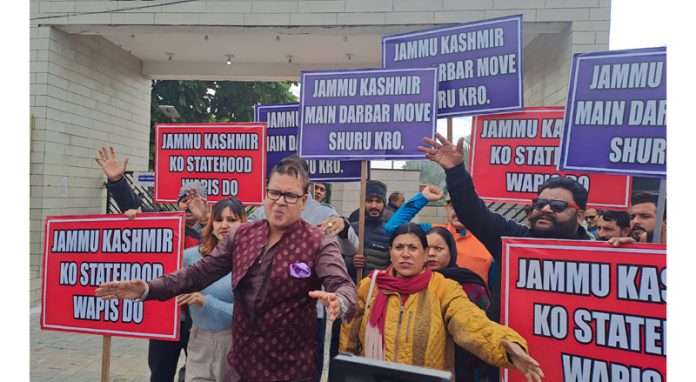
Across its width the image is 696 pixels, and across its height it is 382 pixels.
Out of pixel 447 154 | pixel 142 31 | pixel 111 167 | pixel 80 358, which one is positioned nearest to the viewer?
pixel 447 154

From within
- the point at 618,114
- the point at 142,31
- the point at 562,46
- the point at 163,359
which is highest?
the point at 142,31

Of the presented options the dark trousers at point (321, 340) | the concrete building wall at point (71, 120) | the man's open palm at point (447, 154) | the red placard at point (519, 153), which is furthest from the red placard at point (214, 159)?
the concrete building wall at point (71, 120)

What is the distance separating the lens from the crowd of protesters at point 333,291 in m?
2.03

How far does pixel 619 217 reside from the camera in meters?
3.50

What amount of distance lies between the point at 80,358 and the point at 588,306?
487cm

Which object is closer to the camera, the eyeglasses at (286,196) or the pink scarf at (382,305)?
the eyeglasses at (286,196)

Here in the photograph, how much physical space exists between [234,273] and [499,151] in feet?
8.23

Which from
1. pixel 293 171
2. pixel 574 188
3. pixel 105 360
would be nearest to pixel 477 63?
pixel 574 188

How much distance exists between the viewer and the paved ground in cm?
450

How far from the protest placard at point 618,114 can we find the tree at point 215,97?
1288 centimetres

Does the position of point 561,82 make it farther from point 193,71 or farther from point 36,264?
point 36,264

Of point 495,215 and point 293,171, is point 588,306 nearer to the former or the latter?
point 495,215

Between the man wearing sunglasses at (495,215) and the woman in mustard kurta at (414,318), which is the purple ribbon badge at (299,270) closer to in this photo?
the woman in mustard kurta at (414,318)

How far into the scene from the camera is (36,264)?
7.20 m
